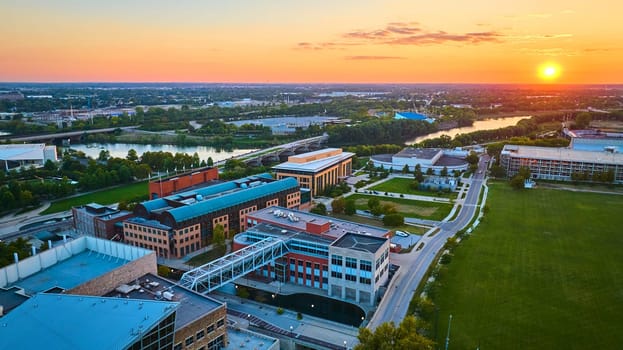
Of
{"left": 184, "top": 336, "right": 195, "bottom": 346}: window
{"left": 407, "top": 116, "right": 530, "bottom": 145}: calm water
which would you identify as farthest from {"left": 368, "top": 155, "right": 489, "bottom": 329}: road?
{"left": 407, "top": 116, "right": 530, "bottom": 145}: calm water

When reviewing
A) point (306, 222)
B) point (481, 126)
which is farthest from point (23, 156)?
point (481, 126)

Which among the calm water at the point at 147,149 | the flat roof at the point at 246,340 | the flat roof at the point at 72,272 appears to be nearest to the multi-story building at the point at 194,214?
the flat roof at the point at 72,272

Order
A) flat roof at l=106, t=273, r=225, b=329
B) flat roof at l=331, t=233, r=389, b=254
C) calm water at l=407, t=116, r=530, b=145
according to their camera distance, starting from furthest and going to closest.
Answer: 1. calm water at l=407, t=116, r=530, b=145
2. flat roof at l=331, t=233, r=389, b=254
3. flat roof at l=106, t=273, r=225, b=329

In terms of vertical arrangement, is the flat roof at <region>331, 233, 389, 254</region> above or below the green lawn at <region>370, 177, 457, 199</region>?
above

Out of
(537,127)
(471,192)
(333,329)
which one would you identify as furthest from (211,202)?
(537,127)

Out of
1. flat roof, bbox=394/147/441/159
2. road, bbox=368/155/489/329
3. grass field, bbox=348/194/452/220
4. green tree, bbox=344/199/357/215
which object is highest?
flat roof, bbox=394/147/441/159

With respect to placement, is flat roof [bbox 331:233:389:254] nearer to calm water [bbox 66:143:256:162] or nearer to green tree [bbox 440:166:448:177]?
green tree [bbox 440:166:448:177]
